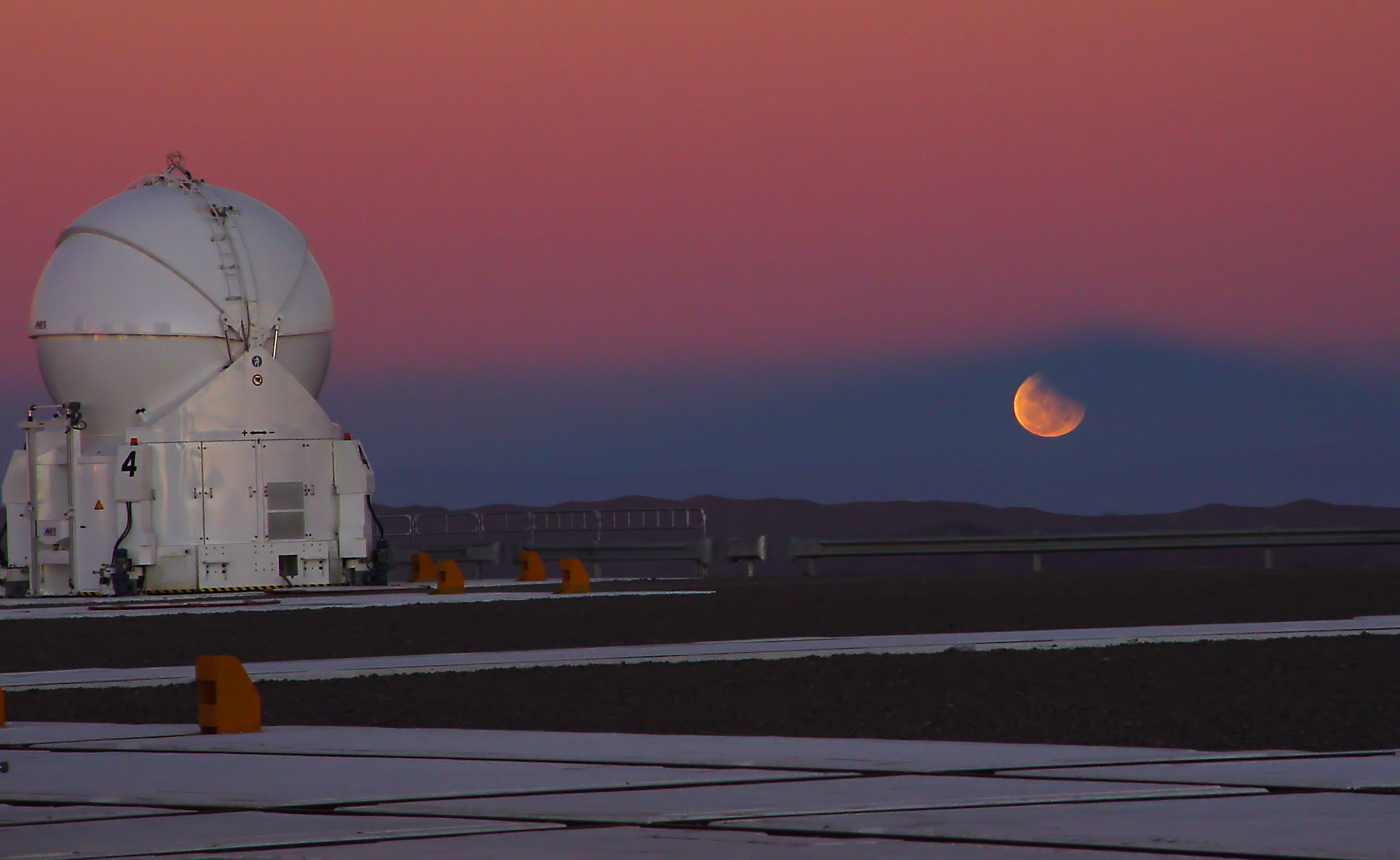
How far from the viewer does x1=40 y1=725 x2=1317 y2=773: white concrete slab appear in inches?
259

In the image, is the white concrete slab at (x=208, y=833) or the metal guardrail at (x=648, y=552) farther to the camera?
the metal guardrail at (x=648, y=552)

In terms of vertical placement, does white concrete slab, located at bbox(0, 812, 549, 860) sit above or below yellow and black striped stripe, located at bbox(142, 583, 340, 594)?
below

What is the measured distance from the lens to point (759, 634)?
1549cm

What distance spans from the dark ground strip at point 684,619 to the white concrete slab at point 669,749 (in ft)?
20.6

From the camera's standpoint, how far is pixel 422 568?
115ft

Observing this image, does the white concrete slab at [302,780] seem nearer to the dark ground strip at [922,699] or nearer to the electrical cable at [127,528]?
the dark ground strip at [922,699]

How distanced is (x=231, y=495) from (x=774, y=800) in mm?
25461

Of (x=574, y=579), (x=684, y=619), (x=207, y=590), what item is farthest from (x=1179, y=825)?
(x=207, y=590)

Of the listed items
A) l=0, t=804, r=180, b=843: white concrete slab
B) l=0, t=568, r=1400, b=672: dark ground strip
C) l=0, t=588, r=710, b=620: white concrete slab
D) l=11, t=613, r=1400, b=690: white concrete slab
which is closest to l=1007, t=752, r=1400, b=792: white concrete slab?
l=0, t=804, r=180, b=843: white concrete slab

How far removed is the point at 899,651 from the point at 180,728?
17.5ft

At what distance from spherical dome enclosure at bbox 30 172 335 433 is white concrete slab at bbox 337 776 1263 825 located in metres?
26.0

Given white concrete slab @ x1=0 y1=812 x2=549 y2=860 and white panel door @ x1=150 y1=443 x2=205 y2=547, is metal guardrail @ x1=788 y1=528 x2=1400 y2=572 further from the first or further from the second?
white concrete slab @ x1=0 y1=812 x2=549 y2=860

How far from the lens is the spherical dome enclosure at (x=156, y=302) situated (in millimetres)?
30484

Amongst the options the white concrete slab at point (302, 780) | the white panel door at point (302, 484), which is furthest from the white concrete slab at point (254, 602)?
the white concrete slab at point (302, 780)
